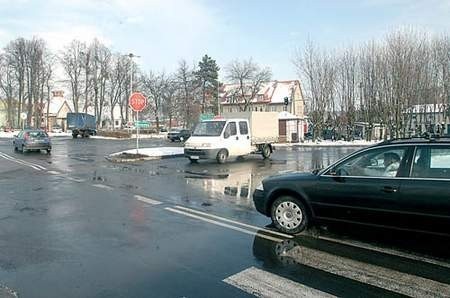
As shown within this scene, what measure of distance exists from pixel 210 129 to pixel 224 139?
2.81 ft

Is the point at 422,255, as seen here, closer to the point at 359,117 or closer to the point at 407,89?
the point at 407,89

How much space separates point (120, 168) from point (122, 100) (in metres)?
70.2

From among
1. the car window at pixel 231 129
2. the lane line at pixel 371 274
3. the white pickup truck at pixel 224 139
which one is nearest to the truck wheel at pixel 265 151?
the white pickup truck at pixel 224 139

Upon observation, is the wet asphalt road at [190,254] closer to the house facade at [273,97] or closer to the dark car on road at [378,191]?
the dark car on road at [378,191]

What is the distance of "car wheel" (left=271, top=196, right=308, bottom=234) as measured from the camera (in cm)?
696

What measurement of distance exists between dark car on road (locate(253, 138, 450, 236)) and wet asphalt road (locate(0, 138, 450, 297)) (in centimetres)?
27

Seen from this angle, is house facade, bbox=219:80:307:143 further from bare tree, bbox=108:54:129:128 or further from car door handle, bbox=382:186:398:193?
car door handle, bbox=382:186:398:193

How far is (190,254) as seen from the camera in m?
5.96

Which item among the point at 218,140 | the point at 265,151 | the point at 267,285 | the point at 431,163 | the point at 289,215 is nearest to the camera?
the point at 267,285

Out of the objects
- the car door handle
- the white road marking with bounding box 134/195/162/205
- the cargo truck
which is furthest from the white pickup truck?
the cargo truck

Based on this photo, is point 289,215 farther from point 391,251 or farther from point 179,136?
point 179,136

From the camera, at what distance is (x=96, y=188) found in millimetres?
12352

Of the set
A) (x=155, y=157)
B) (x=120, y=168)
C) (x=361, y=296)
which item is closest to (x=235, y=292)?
(x=361, y=296)

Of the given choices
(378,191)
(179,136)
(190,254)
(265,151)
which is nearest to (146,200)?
(190,254)
